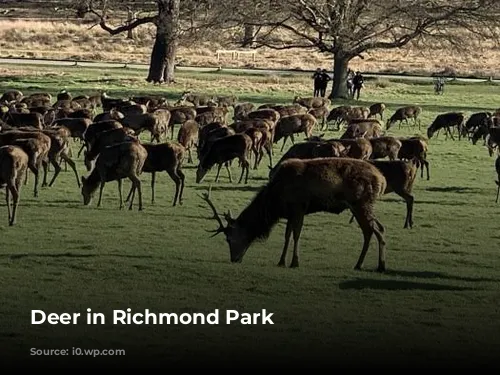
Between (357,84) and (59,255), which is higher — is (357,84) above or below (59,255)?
above

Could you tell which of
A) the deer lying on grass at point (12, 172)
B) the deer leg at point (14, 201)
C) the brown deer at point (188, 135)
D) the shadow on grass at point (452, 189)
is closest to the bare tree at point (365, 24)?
the brown deer at point (188, 135)

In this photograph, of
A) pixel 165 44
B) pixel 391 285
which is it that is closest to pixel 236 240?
pixel 391 285

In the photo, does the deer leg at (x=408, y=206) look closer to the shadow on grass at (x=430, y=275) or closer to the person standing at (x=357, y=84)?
the shadow on grass at (x=430, y=275)

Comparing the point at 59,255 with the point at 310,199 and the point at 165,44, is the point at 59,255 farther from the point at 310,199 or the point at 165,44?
the point at 165,44

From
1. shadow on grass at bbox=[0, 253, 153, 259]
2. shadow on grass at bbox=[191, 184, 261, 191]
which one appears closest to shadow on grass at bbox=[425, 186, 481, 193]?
shadow on grass at bbox=[191, 184, 261, 191]

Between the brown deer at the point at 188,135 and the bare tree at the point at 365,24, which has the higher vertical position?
the bare tree at the point at 365,24

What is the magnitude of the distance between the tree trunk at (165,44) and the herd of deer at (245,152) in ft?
46.2

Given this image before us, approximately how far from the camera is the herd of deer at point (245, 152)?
15.0 m

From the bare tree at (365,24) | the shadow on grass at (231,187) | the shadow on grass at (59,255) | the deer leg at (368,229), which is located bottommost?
the shadow on grass at (231,187)

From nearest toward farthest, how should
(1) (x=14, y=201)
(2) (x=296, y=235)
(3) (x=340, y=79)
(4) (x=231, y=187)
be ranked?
1. (2) (x=296, y=235)
2. (1) (x=14, y=201)
3. (4) (x=231, y=187)
4. (3) (x=340, y=79)

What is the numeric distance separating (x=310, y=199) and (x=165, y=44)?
42194 millimetres

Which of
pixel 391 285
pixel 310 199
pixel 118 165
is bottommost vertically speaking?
pixel 391 285

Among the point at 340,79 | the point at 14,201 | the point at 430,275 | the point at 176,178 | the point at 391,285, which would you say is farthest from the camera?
the point at 340,79

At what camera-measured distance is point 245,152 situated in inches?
952
